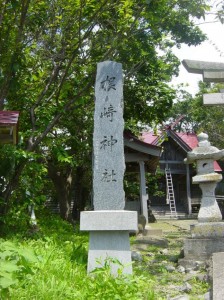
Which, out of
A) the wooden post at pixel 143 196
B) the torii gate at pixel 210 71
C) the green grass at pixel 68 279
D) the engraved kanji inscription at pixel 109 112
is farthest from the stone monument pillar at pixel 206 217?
the wooden post at pixel 143 196

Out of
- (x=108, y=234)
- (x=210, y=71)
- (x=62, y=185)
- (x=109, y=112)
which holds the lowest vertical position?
(x=108, y=234)

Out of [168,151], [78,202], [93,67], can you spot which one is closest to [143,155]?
[78,202]

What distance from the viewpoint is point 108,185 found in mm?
6047

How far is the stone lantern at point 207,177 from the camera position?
305 inches

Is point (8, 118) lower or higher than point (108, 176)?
higher

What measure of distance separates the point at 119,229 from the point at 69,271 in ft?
3.20

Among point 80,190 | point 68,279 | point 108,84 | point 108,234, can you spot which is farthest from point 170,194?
point 68,279

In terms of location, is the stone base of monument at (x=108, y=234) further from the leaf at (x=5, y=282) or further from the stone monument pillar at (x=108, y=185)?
the leaf at (x=5, y=282)

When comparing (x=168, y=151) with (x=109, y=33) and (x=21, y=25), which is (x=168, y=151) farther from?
(x=21, y=25)

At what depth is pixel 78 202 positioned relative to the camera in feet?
55.2

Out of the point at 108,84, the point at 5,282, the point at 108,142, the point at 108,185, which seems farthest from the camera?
the point at 108,84

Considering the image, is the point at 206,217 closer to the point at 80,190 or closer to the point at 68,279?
the point at 68,279

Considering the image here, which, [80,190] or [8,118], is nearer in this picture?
[8,118]

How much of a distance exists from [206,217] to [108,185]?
2757 mm
